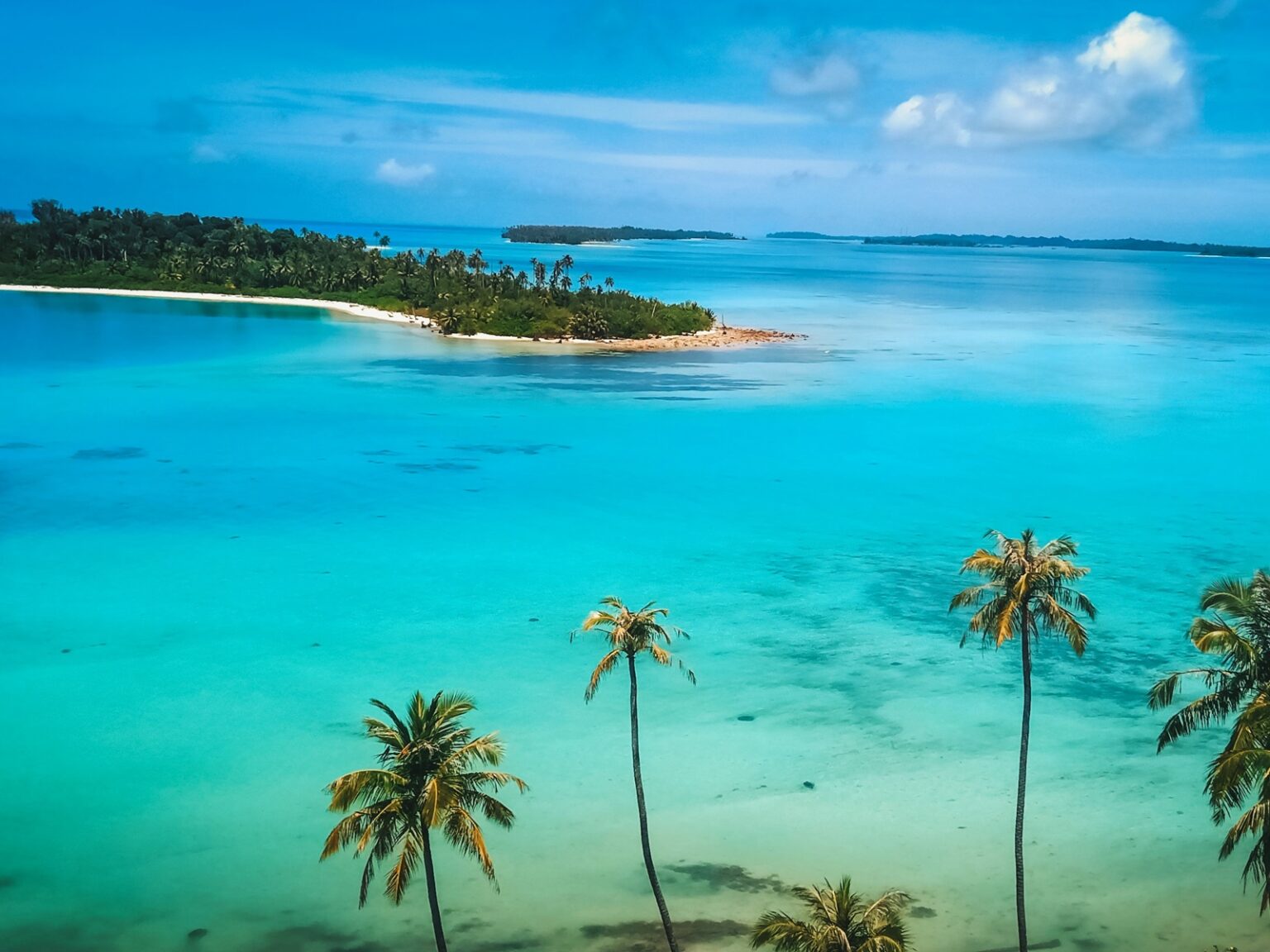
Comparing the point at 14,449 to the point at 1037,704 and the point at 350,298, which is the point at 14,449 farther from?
the point at 350,298

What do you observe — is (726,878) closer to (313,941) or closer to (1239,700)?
(313,941)

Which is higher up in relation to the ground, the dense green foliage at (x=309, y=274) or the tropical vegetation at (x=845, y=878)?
the dense green foliage at (x=309, y=274)

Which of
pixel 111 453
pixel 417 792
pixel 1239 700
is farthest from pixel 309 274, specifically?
pixel 1239 700

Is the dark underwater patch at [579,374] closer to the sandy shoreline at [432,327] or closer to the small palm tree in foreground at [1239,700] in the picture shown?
the sandy shoreline at [432,327]

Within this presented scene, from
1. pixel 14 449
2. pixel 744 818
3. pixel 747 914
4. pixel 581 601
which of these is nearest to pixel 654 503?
pixel 581 601

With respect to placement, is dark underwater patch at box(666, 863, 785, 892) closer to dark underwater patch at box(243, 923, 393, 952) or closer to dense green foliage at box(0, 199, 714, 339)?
dark underwater patch at box(243, 923, 393, 952)

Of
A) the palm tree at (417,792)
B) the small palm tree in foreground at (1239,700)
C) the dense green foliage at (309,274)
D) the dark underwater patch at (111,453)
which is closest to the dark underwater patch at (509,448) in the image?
the dark underwater patch at (111,453)
